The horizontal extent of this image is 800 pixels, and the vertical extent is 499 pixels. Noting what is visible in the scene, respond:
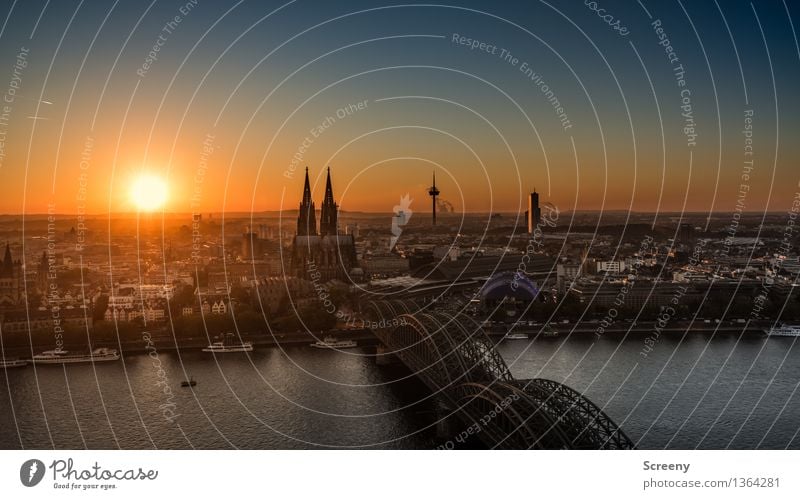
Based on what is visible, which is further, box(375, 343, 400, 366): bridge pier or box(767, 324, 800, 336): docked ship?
box(767, 324, 800, 336): docked ship

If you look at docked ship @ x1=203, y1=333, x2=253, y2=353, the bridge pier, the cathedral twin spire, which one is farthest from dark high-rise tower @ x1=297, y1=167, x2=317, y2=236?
the bridge pier

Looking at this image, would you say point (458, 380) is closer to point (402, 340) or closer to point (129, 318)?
point (402, 340)

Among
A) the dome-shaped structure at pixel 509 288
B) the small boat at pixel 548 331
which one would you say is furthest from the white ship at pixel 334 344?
the dome-shaped structure at pixel 509 288

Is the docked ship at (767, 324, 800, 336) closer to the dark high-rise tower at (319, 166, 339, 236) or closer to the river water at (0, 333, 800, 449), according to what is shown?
the river water at (0, 333, 800, 449)

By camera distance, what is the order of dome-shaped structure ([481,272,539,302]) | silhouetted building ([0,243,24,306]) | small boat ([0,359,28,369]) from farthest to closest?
1. dome-shaped structure ([481,272,539,302])
2. silhouetted building ([0,243,24,306])
3. small boat ([0,359,28,369])

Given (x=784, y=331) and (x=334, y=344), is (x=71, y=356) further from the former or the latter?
(x=784, y=331)

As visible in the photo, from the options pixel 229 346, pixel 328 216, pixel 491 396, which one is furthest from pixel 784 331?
pixel 491 396

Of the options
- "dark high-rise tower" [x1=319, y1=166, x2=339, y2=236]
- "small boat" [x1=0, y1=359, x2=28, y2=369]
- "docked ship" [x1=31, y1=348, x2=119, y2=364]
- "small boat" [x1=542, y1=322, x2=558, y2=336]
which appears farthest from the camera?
"dark high-rise tower" [x1=319, y1=166, x2=339, y2=236]
